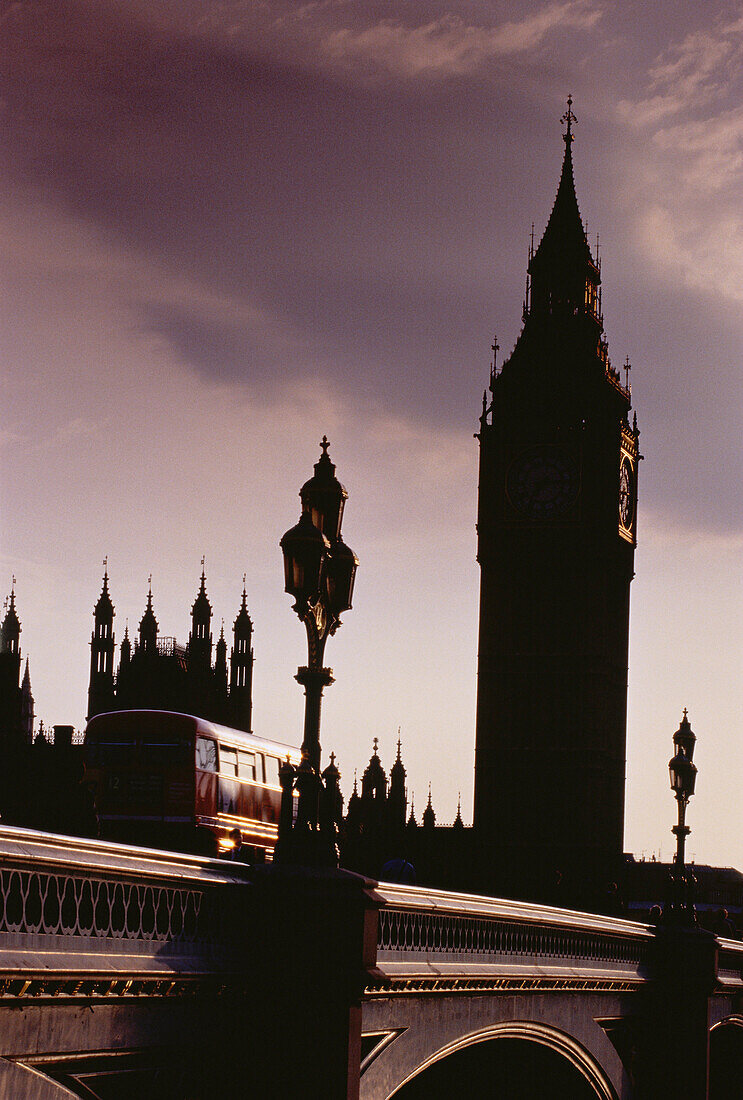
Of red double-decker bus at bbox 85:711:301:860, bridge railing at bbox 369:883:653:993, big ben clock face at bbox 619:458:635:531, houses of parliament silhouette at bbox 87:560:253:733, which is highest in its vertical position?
big ben clock face at bbox 619:458:635:531

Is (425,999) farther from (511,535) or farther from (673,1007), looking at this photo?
(511,535)

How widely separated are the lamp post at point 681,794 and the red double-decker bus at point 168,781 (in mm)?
7117

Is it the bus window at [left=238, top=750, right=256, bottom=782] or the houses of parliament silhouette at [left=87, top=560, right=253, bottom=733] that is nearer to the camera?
the bus window at [left=238, top=750, right=256, bottom=782]

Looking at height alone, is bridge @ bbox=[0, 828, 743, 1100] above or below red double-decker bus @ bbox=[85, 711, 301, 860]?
below

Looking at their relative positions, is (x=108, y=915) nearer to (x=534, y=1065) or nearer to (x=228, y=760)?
(x=534, y=1065)

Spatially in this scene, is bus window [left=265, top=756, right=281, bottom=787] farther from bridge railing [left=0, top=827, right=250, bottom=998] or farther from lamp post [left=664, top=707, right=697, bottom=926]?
bridge railing [left=0, top=827, right=250, bottom=998]

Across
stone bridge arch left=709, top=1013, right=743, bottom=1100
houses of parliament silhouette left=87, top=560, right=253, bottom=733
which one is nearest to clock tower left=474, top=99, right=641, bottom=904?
houses of parliament silhouette left=87, top=560, right=253, bottom=733

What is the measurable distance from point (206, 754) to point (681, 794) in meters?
7.94

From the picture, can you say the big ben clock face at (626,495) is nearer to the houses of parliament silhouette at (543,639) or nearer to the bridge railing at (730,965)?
the houses of parliament silhouette at (543,639)

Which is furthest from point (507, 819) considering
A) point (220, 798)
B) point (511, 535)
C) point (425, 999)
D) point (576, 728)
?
point (425, 999)

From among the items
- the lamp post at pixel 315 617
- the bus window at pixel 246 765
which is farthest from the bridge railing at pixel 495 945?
the bus window at pixel 246 765

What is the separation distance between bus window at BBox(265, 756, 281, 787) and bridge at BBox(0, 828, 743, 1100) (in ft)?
36.9

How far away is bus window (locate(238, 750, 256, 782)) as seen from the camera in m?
31.5

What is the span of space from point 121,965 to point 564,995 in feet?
42.1
